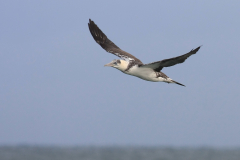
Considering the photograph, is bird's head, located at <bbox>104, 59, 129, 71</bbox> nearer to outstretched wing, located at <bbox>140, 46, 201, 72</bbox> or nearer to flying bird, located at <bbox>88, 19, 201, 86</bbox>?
flying bird, located at <bbox>88, 19, 201, 86</bbox>

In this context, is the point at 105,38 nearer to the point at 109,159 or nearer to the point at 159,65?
the point at 159,65

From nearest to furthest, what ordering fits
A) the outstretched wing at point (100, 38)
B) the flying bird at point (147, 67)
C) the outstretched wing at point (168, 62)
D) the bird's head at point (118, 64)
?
1. the outstretched wing at point (168, 62)
2. the flying bird at point (147, 67)
3. the bird's head at point (118, 64)
4. the outstretched wing at point (100, 38)

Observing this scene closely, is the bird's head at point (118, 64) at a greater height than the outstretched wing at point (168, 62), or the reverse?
the bird's head at point (118, 64)

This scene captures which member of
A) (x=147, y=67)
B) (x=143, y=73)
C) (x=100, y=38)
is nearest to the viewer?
(x=147, y=67)

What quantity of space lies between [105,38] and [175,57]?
23.0ft

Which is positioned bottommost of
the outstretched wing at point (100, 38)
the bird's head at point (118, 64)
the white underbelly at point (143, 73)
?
the white underbelly at point (143, 73)

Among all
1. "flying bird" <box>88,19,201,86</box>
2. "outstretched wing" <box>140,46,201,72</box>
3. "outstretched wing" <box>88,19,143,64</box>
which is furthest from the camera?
"outstretched wing" <box>88,19,143,64</box>

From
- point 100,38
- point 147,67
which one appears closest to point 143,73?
point 147,67

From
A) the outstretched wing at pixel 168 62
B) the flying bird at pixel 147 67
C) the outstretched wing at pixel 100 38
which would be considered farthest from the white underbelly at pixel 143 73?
the outstretched wing at pixel 100 38

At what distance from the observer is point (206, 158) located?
72.4 meters

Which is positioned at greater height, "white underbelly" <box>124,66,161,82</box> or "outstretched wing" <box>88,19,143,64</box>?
"outstretched wing" <box>88,19,143,64</box>

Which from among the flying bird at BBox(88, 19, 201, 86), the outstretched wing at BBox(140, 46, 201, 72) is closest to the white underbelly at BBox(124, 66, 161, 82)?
the flying bird at BBox(88, 19, 201, 86)

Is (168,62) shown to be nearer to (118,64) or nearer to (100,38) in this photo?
(118,64)

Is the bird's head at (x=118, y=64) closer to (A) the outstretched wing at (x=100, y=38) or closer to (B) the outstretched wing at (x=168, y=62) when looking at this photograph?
(B) the outstretched wing at (x=168, y=62)
